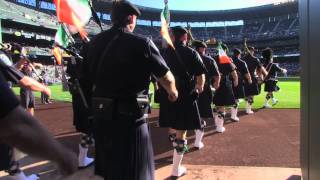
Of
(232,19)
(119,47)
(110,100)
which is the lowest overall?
(110,100)

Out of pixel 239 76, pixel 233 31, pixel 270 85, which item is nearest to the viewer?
pixel 239 76

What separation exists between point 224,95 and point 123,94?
6.84 m

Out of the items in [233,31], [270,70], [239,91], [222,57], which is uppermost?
[233,31]

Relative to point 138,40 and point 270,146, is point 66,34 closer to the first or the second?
point 138,40

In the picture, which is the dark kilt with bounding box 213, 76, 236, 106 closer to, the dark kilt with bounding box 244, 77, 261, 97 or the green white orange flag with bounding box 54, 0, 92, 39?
the dark kilt with bounding box 244, 77, 261, 97

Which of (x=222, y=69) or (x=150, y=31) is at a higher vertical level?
(x=150, y=31)

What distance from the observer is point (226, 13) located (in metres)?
79.8

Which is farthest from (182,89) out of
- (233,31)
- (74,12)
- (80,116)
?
(233,31)

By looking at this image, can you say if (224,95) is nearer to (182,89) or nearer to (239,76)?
(239,76)

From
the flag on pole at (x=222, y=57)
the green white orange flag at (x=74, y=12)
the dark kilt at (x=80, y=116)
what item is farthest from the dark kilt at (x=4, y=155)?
the flag on pole at (x=222, y=57)

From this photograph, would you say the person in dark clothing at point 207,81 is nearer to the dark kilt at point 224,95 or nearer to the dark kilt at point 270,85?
the dark kilt at point 224,95

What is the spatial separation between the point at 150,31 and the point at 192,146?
7265 centimetres

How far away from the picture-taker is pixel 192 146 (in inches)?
323

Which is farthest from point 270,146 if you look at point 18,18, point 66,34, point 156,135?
point 18,18
